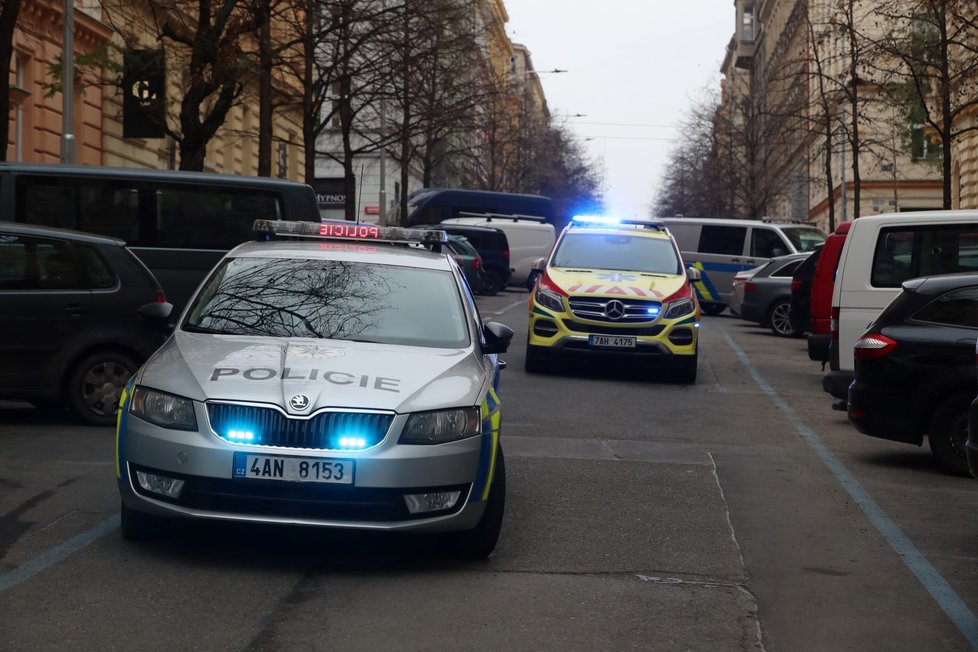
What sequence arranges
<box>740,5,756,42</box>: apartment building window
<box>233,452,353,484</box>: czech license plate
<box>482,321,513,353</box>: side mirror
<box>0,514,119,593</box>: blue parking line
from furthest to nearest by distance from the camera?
<box>740,5,756,42</box>: apartment building window → <box>482,321,513,353</box>: side mirror → <box>233,452,353,484</box>: czech license plate → <box>0,514,119,593</box>: blue parking line

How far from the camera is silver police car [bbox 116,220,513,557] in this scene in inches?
263

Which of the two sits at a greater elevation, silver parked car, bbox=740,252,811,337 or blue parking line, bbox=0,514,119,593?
silver parked car, bbox=740,252,811,337

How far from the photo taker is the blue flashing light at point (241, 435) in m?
6.70

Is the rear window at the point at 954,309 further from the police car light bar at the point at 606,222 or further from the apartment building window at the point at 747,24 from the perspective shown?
the apartment building window at the point at 747,24

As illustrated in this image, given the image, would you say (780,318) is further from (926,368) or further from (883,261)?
(926,368)

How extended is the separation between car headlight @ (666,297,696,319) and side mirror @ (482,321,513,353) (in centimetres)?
846

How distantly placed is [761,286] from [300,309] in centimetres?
2046

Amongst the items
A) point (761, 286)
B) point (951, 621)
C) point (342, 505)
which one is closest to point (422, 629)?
point (342, 505)

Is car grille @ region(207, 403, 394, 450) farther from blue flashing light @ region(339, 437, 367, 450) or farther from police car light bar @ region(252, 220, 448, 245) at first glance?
police car light bar @ region(252, 220, 448, 245)

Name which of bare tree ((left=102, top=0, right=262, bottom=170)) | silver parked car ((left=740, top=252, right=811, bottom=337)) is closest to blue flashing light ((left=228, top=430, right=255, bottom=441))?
bare tree ((left=102, top=0, right=262, bottom=170))

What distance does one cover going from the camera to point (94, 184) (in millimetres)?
16797

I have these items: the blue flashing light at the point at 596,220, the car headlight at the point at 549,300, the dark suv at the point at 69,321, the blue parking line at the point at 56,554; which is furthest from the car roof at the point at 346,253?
the blue flashing light at the point at 596,220

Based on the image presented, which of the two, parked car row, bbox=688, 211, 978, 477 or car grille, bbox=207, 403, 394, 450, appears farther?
parked car row, bbox=688, 211, 978, 477

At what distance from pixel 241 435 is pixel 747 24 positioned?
12492cm
